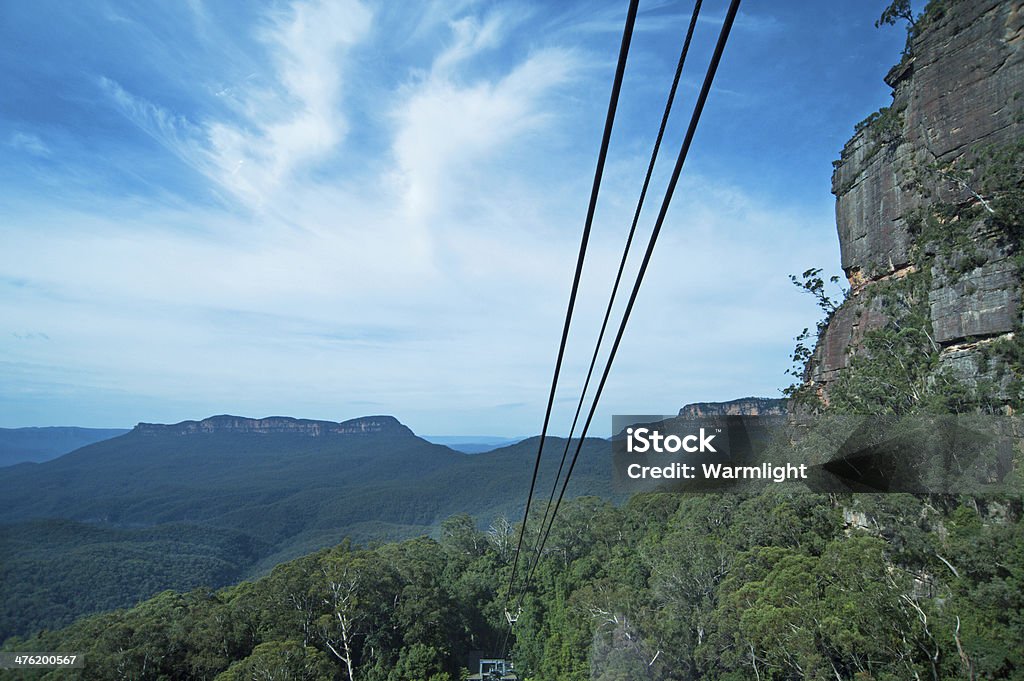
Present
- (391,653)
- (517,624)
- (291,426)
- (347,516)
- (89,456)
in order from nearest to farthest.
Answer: (391,653)
(517,624)
(347,516)
(89,456)
(291,426)

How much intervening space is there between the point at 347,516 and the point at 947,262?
107 meters

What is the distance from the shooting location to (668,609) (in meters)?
21.6

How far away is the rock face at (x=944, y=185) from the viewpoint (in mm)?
19797

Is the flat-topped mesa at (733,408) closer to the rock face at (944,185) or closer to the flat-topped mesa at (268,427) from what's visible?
the rock face at (944,185)

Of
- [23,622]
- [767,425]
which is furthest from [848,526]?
[23,622]

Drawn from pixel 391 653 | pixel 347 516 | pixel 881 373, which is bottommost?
pixel 347 516

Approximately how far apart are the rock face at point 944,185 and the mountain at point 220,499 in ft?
131

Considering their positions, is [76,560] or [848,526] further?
[76,560]

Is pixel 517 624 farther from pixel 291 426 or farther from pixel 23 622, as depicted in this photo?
pixel 291 426

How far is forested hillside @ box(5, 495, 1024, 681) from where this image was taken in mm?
13812

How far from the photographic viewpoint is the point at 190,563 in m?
68.1

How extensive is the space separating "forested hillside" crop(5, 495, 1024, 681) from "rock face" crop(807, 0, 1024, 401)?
23.9 ft

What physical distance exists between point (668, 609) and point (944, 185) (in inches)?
797

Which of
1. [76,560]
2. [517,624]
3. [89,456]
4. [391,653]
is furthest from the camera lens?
[89,456]
